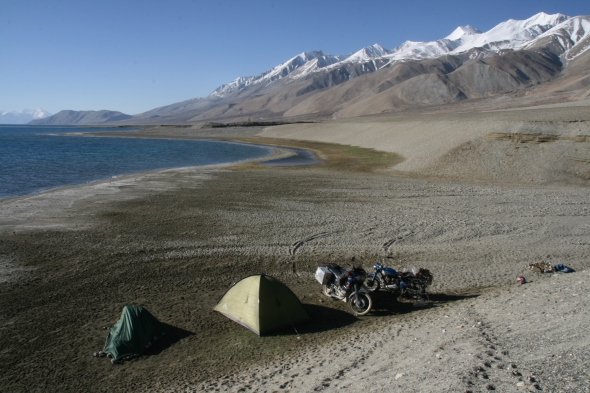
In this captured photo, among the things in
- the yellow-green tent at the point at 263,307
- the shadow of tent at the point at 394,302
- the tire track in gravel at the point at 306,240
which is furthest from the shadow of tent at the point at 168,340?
the tire track in gravel at the point at 306,240

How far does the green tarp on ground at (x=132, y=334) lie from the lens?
7.95 metres

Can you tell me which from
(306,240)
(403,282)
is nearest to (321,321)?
(403,282)

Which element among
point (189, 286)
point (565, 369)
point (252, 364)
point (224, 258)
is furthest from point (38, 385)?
point (565, 369)

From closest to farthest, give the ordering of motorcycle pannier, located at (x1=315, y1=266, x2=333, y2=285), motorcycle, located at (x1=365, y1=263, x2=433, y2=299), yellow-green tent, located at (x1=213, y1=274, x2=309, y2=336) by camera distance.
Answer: yellow-green tent, located at (x1=213, y1=274, x2=309, y2=336)
motorcycle, located at (x1=365, y1=263, x2=433, y2=299)
motorcycle pannier, located at (x1=315, y1=266, x2=333, y2=285)

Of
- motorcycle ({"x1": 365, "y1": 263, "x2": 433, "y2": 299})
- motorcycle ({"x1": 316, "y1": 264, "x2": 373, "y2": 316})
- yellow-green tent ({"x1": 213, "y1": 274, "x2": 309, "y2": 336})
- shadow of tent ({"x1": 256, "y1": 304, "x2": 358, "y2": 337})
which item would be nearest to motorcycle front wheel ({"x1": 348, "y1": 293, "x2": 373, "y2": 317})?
motorcycle ({"x1": 316, "y1": 264, "x2": 373, "y2": 316})

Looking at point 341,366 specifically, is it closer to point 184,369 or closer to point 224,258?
point 184,369

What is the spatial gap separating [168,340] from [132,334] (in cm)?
73

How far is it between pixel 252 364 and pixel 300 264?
5036mm

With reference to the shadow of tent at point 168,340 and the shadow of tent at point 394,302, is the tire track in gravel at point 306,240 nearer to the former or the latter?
the shadow of tent at point 394,302

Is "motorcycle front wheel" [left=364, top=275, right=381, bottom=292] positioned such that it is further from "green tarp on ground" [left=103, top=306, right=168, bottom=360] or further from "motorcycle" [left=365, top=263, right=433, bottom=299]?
"green tarp on ground" [left=103, top=306, right=168, bottom=360]

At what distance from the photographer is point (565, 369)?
5.86 meters

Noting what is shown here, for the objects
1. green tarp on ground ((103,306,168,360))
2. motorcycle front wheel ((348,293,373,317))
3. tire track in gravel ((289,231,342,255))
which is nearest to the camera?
green tarp on ground ((103,306,168,360))

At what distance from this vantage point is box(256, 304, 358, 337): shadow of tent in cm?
892

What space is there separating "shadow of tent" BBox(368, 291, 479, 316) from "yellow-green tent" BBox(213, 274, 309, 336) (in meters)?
1.74
